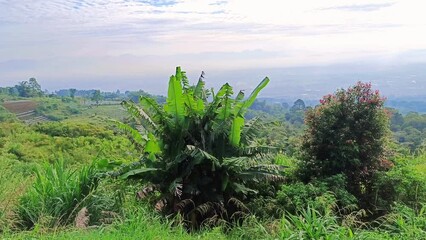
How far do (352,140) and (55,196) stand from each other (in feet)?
16.0

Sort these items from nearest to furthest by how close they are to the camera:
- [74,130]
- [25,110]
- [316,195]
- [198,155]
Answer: [316,195] → [198,155] → [74,130] → [25,110]

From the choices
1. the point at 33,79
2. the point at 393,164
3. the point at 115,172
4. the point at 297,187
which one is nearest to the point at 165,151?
the point at 115,172

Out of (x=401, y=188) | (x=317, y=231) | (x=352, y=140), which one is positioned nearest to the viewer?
(x=317, y=231)

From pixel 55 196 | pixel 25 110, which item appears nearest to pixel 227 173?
pixel 55 196

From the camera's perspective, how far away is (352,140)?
7934 mm

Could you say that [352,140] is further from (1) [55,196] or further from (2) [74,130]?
(2) [74,130]

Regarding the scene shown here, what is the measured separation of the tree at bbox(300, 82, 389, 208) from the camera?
7875 mm

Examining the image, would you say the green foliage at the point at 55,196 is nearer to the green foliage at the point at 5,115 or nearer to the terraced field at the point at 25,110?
the green foliage at the point at 5,115

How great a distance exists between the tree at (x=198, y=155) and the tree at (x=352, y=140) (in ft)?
2.88

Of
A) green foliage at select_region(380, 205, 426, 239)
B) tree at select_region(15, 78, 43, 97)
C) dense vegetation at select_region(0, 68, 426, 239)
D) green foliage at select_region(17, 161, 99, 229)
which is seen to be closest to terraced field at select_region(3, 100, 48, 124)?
tree at select_region(15, 78, 43, 97)

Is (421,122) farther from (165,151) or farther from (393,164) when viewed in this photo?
(165,151)

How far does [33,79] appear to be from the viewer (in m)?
56.3

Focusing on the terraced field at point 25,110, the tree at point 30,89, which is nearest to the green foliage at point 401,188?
the terraced field at point 25,110

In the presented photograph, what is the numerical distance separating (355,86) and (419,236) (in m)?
3.56
